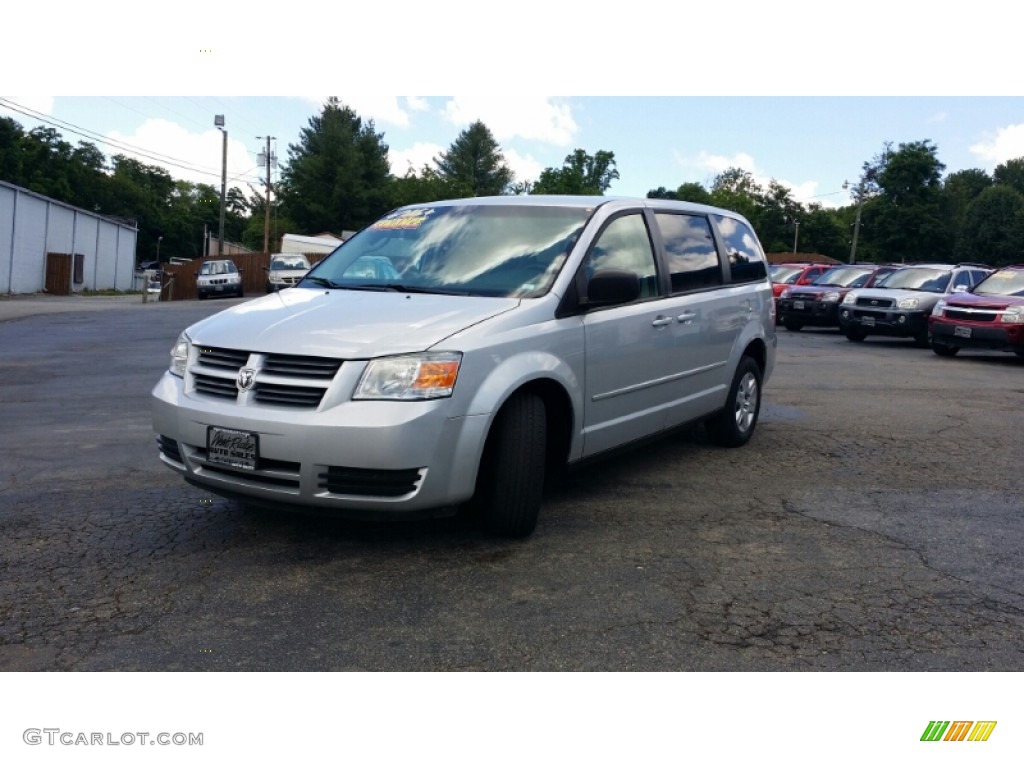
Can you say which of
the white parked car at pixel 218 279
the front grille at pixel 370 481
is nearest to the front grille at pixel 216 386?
the front grille at pixel 370 481

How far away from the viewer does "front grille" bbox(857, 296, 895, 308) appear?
17484 millimetres

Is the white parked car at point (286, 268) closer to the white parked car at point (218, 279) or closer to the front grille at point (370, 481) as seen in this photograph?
the white parked car at point (218, 279)

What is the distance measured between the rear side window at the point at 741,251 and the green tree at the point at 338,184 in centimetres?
6603

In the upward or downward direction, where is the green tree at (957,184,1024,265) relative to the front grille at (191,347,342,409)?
upward

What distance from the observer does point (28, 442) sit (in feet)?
22.8

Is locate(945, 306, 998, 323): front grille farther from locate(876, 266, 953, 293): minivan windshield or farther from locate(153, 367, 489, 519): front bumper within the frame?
locate(153, 367, 489, 519): front bumper

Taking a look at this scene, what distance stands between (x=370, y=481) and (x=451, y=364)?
0.62 meters

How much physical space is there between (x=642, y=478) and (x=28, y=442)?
4.47m

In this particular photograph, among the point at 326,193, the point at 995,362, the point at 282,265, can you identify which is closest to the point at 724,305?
the point at 995,362

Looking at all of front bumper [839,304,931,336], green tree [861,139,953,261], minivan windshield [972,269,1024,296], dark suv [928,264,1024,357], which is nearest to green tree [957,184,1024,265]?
green tree [861,139,953,261]

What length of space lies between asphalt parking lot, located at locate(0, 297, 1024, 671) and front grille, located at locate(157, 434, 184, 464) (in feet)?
1.35

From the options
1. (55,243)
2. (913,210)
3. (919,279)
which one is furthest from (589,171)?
(919,279)

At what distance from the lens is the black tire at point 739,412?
6.96m

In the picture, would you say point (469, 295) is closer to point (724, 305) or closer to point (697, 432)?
point (724, 305)
